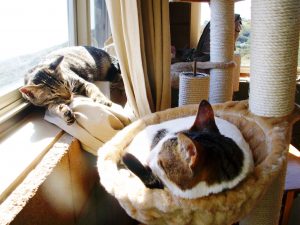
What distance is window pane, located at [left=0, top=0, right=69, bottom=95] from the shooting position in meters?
1.16

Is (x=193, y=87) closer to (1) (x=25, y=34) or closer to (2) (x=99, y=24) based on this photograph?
(1) (x=25, y=34)

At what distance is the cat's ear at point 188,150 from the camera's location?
2.41ft

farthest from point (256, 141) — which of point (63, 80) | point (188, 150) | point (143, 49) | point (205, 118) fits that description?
point (63, 80)

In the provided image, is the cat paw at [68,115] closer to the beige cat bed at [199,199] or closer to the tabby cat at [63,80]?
the tabby cat at [63,80]

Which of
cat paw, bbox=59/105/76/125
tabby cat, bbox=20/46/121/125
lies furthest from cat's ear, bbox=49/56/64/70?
cat paw, bbox=59/105/76/125

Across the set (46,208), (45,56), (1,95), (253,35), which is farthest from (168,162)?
(45,56)

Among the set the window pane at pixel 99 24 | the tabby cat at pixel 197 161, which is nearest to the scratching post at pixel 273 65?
the tabby cat at pixel 197 161

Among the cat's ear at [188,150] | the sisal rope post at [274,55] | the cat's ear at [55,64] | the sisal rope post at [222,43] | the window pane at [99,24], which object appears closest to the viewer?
the cat's ear at [188,150]

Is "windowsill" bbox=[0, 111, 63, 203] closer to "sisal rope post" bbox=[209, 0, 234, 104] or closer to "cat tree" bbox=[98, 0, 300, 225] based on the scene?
"cat tree" bbox=[98, 0, 300, 225]

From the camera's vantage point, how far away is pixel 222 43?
1483 mm

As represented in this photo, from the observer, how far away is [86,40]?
1929mm

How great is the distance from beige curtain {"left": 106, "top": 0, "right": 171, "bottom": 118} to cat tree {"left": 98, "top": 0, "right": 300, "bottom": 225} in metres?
0.17

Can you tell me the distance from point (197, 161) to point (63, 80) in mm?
782

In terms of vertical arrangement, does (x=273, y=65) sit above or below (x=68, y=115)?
above
